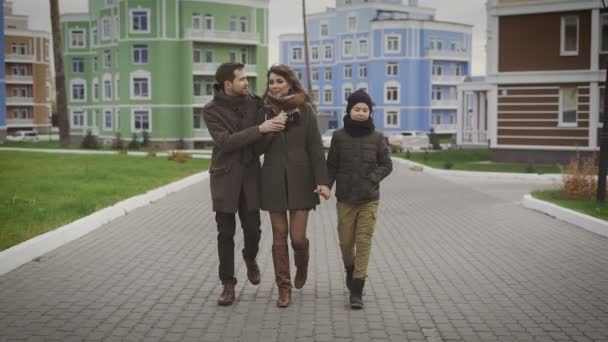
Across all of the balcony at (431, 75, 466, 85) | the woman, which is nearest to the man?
the woman

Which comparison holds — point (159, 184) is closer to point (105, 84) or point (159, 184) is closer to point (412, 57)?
point (105, 84)

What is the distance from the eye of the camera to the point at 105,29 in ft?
203

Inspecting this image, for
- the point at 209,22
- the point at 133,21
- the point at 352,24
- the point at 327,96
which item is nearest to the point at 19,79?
the point at 327,96

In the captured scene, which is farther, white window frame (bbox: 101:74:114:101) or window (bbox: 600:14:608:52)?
white window frame (bbox: 101:74:114:101)

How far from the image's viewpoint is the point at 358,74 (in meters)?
79.2

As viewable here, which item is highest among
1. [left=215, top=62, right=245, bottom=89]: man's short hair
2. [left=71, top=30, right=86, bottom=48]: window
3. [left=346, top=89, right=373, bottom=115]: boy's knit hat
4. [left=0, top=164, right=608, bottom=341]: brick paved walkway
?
[left=71, top=30, right=86, bottom=48]: window

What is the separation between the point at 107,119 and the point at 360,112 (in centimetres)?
5687

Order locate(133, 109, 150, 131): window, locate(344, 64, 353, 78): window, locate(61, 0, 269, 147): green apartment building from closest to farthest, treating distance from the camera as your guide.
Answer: locate(61, 0, 269, 147): green apartment building < locate(133, 109, 150, 131): window < locate(344, 64, 353, 78): window

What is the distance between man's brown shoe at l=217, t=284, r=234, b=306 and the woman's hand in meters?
1.11

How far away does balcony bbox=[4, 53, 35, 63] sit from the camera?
87.1m

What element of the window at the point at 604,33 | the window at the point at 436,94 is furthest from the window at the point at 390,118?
the window at the point at 604,33

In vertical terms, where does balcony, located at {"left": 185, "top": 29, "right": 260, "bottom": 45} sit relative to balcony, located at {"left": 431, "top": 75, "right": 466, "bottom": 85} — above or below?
above

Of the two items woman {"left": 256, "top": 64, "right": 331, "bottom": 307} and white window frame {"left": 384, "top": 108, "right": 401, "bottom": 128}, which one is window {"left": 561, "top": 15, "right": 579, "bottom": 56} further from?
white window frame {"left": 384, "top": 108, "right": 401, "bottom": 128}

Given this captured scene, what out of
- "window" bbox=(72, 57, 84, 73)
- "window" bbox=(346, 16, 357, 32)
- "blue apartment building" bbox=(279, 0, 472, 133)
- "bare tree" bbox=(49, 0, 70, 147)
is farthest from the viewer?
"window" bbox=(346, 16, 357, 32)
